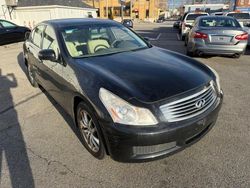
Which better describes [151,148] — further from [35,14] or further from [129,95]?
→ [35,14]

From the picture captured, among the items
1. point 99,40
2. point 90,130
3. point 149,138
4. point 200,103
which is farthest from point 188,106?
point 99,40

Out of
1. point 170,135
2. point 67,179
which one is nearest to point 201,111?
point 170,135

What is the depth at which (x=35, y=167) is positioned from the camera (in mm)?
2682

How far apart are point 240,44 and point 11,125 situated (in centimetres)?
671

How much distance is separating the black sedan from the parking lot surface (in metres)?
0.28

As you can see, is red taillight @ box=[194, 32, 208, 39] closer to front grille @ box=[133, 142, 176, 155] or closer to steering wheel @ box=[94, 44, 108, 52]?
steering wheel @ box=[94, 44, 108, 52]

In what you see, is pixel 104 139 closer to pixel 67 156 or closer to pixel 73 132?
pixel 67 156

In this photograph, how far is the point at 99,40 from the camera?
369 centimetres

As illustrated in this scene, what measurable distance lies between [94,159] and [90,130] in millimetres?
372

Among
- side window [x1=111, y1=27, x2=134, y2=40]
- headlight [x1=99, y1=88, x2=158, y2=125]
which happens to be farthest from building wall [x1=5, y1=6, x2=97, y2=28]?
headlight [x1=99, y1=88, x2=158, y2=125]

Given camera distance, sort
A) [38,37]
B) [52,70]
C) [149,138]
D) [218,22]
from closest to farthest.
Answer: [149,138]
[52,70]
[38,37]
[218,22]

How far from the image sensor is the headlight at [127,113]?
216 centimetres

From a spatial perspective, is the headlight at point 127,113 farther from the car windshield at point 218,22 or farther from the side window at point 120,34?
the car windshield at point 218,22

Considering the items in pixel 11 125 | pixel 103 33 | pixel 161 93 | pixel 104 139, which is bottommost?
pixel 11 125
